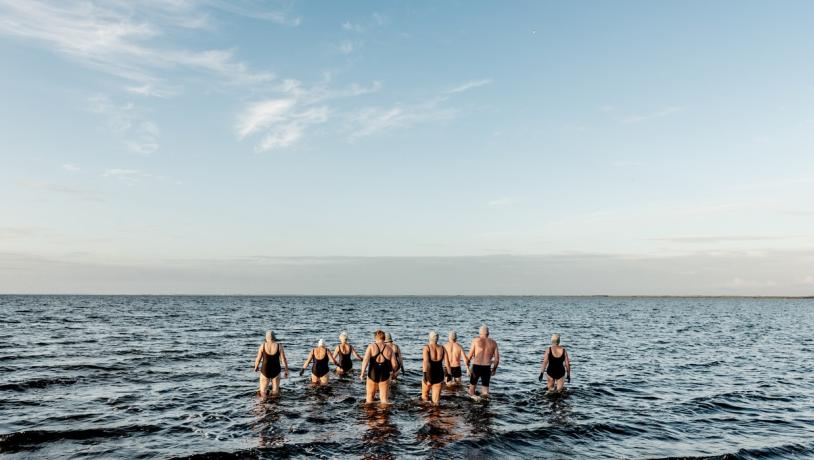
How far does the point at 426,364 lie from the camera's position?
57.2 feet

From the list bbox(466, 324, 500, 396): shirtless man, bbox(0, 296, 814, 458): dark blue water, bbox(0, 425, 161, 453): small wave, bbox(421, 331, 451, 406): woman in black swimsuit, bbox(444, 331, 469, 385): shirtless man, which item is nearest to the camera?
bbox(0, 425, 161, 453): small wave

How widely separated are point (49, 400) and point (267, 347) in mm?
7826

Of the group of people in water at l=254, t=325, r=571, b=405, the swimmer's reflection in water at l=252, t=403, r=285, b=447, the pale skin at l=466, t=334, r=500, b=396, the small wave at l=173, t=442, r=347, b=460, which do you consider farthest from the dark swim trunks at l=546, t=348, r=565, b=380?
the swimmer's reflection in water at l=252, t=403, r=285, b=447

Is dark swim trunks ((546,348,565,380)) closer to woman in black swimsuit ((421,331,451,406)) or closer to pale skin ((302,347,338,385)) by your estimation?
woman in black swimsuit ((421,331,451,406))

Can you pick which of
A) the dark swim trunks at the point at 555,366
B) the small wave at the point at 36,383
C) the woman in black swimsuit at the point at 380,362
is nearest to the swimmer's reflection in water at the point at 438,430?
the woman in black swimsuit at the point at 380,362

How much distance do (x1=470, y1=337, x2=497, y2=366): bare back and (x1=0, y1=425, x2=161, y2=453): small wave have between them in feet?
33.5

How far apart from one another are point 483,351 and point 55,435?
12930 mm

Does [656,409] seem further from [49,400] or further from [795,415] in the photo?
[49,400]

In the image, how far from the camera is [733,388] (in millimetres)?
22531

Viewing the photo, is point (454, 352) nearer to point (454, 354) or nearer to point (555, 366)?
point (454, 354)

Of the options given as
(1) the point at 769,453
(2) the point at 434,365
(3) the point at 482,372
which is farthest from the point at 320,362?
(1) the point at 769,453

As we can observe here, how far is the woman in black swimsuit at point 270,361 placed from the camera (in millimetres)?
18406

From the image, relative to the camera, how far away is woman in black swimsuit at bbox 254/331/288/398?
18.4 m

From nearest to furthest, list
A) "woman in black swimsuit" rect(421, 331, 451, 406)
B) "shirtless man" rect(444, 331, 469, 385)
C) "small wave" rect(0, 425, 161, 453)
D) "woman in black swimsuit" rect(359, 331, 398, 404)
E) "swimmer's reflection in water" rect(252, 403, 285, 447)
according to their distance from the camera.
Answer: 1. "small wave" rect(0, 425, 161, 453)
2. "swimmer's reflection in water" rect(252, 403, 285, 447)
3. "woman in black swimsuit" rect(359, 331, 398, 404)
4. "woman in black swimsuit" rect(421, 331, 451, 406)
5. "shirtless man" rect(444, 331, 469, 385)
